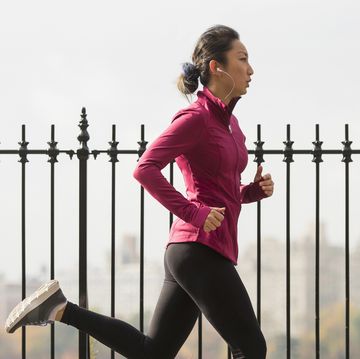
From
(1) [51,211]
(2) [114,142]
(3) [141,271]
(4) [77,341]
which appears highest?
(2) [114,142]

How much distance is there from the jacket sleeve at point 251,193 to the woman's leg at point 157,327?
64 cm

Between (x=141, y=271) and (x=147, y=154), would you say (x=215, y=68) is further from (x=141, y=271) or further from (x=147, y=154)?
(x=141, y=271)

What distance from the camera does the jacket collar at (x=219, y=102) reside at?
12.8 ft

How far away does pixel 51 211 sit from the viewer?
543 cm

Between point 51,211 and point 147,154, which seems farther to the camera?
point 51,211

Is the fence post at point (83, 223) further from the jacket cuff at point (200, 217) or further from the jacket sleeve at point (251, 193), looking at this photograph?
the jacket cuff at point (200, 217)

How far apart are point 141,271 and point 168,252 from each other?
4.96 feet

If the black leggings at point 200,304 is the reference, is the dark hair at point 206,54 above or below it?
above

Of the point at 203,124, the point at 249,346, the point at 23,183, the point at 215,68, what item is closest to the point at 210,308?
the point at 249,346

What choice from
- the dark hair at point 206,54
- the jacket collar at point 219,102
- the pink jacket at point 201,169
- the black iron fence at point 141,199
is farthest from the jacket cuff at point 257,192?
the black iron fence at point 141,199

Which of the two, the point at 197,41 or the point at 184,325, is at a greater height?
the point at 197,41

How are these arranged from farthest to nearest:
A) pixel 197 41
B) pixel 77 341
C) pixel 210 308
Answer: pixel 77 341
pixel 197 41
pixel 210 308

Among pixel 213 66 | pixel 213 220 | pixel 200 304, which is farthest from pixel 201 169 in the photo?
pixel 200 304

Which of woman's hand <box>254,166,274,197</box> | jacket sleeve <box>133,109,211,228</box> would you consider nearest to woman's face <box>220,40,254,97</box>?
jacket sleeve <box>133,109,211,228</box>
